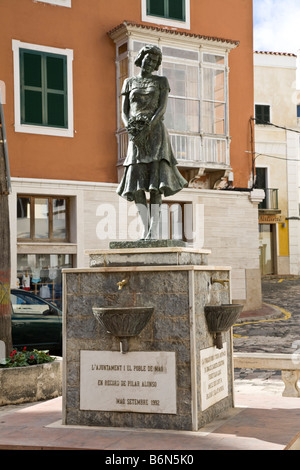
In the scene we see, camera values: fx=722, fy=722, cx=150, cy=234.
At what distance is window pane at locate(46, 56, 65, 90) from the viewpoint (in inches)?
699

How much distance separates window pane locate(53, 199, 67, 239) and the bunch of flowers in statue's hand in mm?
10852

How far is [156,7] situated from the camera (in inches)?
770

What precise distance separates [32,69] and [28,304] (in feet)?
23.2

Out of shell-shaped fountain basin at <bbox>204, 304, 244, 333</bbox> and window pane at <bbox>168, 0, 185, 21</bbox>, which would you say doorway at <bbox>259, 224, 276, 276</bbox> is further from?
shell-shaped fountain basin at <bbox>204, 304, 244, 333</bbox>

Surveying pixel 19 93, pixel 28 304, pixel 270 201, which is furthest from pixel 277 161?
pixel 28 304

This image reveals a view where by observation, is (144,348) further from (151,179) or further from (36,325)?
(36,325)

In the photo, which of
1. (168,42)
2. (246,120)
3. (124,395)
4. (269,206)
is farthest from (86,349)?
(269,206)

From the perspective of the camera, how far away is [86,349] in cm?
684

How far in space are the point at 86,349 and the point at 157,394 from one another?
2.66ft

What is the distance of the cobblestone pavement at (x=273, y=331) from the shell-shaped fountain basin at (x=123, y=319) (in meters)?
4.86

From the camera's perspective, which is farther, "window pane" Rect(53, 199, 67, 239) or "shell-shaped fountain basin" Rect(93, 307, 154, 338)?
"window pane" Rect(53, 199, 67, 239)

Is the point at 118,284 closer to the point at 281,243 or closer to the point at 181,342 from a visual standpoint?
the point at 181,342

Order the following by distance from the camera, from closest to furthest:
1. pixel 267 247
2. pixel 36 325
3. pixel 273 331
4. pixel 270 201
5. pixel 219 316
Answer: pixel 219 316, pixel 36 325, pixel 273 331, pixel 270 201, pixel 267 247

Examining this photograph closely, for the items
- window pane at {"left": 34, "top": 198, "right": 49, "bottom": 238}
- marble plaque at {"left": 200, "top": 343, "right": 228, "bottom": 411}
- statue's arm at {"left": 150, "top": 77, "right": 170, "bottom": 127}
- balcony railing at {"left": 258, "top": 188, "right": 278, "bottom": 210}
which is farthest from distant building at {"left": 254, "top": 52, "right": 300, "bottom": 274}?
marble plaque at {"left": 200, "top": 343, "right": 228, "bottom": 411}
